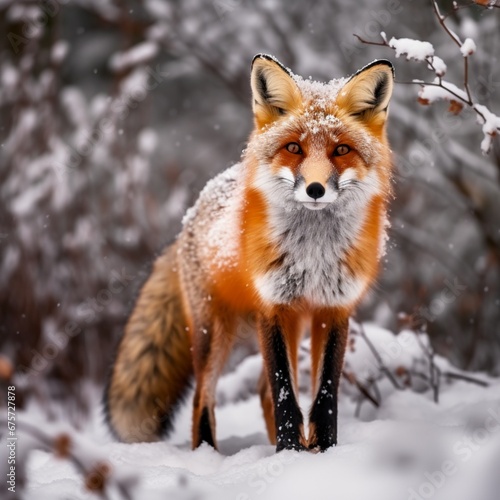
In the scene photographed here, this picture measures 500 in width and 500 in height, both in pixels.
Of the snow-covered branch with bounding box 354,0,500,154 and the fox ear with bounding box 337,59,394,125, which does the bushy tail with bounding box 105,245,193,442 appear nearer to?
the fox ear with bounding box 337,59,394,125

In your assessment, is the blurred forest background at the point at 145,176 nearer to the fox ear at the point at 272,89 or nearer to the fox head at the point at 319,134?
the fox head at the point at 319,134

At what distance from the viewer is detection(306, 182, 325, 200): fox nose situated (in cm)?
214

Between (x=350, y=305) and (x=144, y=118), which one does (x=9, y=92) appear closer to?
(x=144, y=118)

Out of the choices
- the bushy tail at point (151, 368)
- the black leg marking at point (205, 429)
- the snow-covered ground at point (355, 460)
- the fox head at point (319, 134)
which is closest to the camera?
the snow-covered ground at point (355, 460)

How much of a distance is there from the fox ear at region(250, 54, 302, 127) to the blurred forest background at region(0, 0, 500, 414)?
209 cm

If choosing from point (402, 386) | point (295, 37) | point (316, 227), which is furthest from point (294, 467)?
point (295, 37)

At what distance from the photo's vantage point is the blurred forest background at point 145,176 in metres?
5.26

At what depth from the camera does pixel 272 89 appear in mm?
2453

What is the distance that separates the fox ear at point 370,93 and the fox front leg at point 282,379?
0.83 meters

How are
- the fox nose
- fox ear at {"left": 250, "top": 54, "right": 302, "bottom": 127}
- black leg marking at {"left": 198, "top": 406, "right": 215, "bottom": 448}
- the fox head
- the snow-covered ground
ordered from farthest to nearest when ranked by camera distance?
black leg marking at {"left": 198, "top": 406, "right": 215, "bottom": 448} < fox ear at {"left": 250, "top": 54, "right": 302, "bottom": 127} < the fox head < the fox nose < the snow-covered ground

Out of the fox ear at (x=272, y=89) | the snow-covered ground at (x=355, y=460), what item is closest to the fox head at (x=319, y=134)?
the fox ear at (x=272, y=89)

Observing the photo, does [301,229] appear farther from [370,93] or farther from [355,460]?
[355,460]

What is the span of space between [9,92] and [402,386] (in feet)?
14.1

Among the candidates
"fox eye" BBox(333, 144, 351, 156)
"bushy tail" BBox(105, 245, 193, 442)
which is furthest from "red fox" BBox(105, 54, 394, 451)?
"bushy tail" BBox(105, 245, 193, 442)
